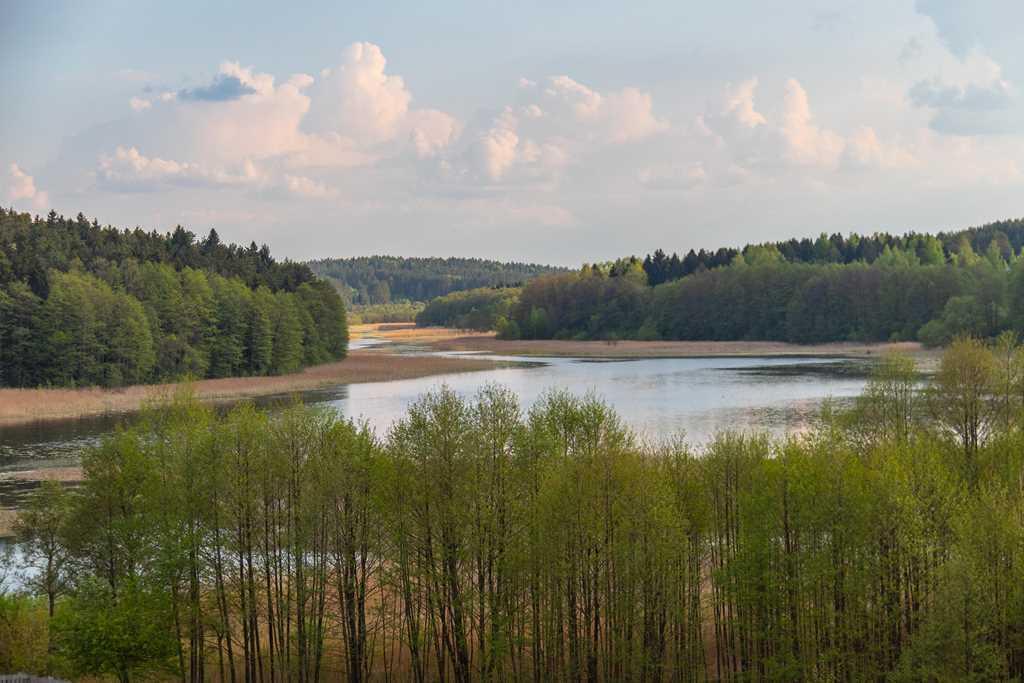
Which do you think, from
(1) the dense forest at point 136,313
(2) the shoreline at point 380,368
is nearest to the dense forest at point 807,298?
(2) the shoreline at point 380,368

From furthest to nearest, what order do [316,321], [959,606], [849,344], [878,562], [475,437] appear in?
[849,344]
[316,321]
[475,437]
[878,562]
[959,606]

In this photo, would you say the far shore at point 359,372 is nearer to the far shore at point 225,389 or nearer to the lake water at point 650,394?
the far shore at point 225,389

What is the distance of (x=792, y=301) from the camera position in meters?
155

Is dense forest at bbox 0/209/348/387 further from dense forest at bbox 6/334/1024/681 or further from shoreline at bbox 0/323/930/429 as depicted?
dense forest at bbox 6/334/1024/681

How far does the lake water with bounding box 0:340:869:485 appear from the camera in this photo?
58.3 metres

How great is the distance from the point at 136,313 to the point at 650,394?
4820 centimetres

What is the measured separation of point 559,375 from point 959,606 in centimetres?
8610

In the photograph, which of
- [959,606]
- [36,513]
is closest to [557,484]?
[959,606]

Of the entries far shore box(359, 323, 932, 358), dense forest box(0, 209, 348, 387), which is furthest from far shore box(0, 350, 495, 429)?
far shore box(359, 323, 932, 358)

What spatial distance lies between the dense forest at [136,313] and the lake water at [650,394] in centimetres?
1476

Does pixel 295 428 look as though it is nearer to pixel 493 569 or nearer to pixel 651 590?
pixel 493 569

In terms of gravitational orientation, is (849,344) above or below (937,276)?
below

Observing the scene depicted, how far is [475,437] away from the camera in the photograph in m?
26.2

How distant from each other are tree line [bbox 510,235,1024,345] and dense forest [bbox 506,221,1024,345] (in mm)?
172
